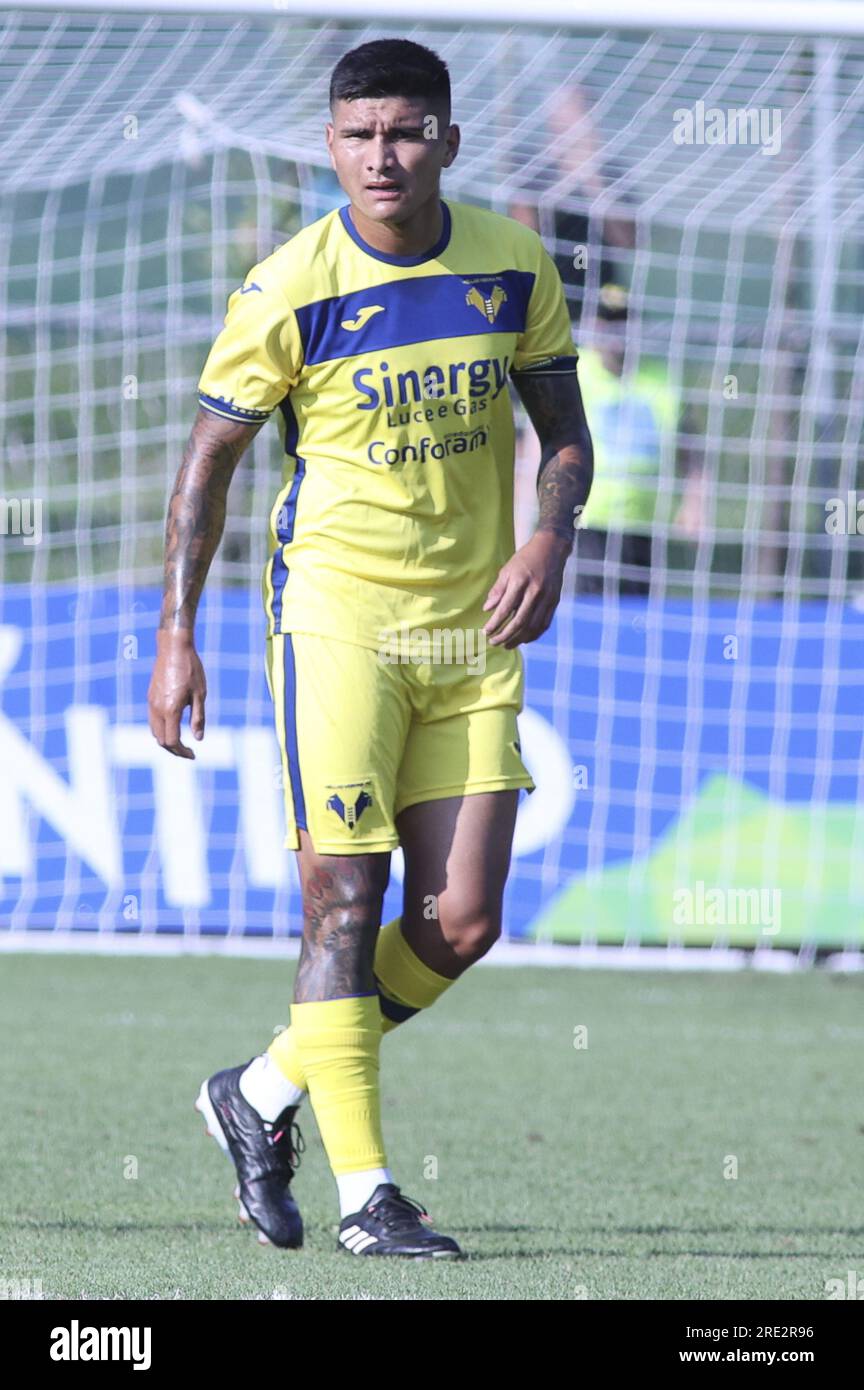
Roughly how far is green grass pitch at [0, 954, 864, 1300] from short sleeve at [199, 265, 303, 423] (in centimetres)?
150

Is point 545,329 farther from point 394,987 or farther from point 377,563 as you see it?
point 394,987

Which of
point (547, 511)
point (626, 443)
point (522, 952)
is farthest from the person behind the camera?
point (626, 443)

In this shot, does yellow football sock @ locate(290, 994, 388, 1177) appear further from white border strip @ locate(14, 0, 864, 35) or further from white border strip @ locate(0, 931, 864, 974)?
white border strip @ locate(0, 931, 864, 974)

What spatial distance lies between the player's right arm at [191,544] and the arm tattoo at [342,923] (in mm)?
346

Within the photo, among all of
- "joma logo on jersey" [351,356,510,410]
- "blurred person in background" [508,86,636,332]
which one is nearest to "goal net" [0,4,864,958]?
"blurred person in background" [508,86,636,332]

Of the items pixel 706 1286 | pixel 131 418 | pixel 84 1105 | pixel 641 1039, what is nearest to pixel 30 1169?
pixel 84 1105

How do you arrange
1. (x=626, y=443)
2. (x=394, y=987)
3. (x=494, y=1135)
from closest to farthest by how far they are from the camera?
(x=394, y=987) → (x=494, y=1135) → (x=626, y=443)

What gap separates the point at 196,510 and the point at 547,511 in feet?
2.17

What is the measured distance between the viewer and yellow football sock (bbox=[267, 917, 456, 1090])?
Answer: 13.6 feet

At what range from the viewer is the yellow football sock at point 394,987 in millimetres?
4145

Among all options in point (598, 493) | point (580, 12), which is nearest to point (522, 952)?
point (598, 493)

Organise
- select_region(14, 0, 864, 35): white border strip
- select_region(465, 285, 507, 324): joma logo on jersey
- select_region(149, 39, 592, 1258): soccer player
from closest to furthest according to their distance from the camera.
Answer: select_region(149, 39, 592, 1258): soccer player
select_region(465, 285, 507, 324): joma logo on jersey
select_region(14, 0, 864, 35): white border strip

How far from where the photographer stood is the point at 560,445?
417 cm

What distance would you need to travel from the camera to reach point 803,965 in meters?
8.51
